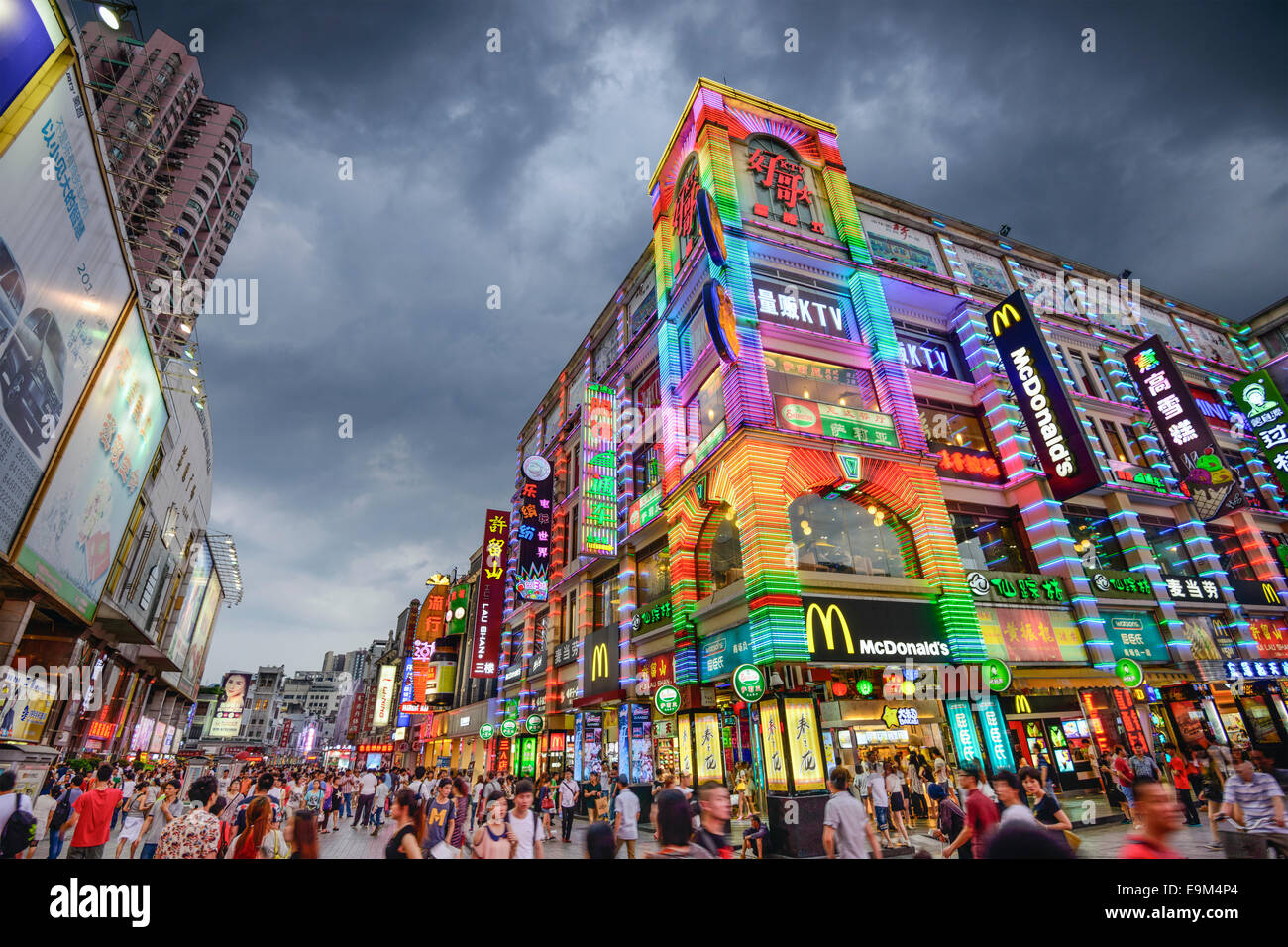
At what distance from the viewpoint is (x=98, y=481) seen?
19.7m

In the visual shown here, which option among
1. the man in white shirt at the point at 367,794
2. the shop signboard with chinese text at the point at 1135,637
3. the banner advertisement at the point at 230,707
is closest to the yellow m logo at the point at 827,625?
the shop signboard with chinese text at the point at 1135,637

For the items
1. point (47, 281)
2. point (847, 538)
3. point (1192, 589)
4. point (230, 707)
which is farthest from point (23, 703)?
point (230, 707)

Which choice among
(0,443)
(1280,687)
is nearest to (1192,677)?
(1280,687)

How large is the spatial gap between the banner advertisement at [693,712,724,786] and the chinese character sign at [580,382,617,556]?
25.9ft

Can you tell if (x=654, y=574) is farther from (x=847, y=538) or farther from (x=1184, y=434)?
(x=1184, y=434)

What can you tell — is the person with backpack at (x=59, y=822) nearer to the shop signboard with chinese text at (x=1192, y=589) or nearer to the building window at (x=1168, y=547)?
the shop signboard with chinese text at (x=1192, y=589)

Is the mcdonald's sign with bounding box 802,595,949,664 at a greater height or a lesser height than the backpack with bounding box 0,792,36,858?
greater

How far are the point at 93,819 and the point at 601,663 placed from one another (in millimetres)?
15862

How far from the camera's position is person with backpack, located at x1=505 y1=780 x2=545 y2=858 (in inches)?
267

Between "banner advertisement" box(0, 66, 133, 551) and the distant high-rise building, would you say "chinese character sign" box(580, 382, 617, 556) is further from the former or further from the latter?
the distant high-rise building

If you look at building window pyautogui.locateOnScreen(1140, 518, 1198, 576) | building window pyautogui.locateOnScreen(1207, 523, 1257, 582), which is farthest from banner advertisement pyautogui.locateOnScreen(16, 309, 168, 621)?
building window pyautogui.locateOnScreen(1207, 523, 1257, 582)

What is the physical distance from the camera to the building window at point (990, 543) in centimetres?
1970

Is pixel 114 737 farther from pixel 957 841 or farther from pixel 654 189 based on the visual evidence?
pixel 957 841

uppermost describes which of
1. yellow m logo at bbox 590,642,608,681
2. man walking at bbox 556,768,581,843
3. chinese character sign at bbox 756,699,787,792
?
yellow m logo at bbox 590,642,608,681
